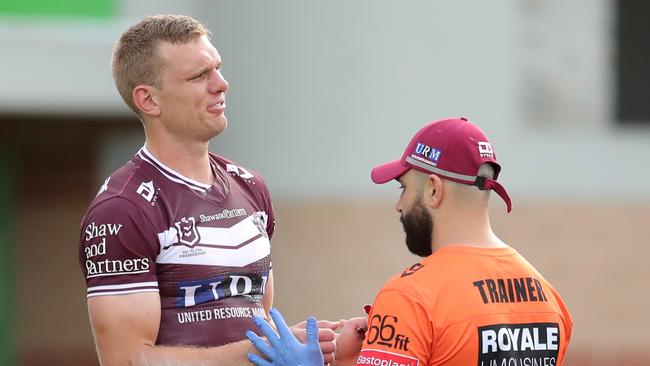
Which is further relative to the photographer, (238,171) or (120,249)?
(238,171)

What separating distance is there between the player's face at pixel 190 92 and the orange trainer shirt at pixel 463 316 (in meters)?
1.01

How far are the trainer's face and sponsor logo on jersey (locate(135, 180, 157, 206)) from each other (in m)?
0.90

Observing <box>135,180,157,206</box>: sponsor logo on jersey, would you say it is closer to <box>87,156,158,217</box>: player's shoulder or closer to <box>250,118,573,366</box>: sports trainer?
<box>87,156,158,217</box>: player's shoulder

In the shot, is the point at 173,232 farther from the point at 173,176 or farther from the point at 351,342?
the point at 351,342

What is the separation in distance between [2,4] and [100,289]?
6.57 meters

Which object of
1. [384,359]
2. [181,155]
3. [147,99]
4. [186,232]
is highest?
[147,99]

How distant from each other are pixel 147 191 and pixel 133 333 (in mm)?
524

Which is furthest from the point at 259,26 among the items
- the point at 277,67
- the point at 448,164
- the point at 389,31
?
the point at 448,164

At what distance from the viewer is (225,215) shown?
4.64 m

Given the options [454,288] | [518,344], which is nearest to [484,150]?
[454,288]

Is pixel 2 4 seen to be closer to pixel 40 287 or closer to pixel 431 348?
pixel 40 287

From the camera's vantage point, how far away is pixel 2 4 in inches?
408

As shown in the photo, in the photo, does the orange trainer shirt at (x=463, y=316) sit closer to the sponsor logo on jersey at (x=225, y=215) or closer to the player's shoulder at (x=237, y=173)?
the sponsor logo on jersey at (x=225, y=215)

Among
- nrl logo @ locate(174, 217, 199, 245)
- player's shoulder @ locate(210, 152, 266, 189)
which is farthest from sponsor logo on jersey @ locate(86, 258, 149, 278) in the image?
player's shoulder @ locate(210, 152, 266, 189)
